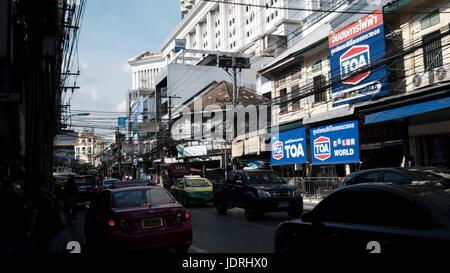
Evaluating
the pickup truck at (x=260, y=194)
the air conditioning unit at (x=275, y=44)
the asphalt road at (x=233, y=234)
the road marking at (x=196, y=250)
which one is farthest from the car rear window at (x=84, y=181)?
the air conditioning unit at (x=275, y=44)

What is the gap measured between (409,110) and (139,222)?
512 inches

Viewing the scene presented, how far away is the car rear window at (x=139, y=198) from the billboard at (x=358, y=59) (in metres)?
11.7

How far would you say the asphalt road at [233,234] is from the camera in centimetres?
989

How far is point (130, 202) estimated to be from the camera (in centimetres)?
905

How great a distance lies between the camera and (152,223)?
335 inches

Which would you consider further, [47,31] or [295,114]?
[295,114]

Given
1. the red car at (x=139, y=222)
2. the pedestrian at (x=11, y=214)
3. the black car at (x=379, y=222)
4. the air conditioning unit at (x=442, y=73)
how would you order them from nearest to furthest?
the black car at (x=379, y=222), the pedestrian at (x=11, y=214), the red car at (x=139, y=222), the air conditioning unit at (x=442, y=73)

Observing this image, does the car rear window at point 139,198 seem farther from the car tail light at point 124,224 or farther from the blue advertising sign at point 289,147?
the blue advertising sign at point 289,147

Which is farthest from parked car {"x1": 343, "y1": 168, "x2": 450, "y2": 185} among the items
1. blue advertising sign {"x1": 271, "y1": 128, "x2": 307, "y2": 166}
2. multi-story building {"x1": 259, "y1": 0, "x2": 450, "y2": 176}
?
blue advertising sign {"x1": 271, "y1": 128, "x2": 307, "y2": 166}

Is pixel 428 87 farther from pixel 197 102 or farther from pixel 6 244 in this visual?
pixel 197 102

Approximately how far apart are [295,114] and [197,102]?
25.5 meters

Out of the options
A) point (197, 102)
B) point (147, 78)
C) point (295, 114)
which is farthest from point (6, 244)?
point (147, 78)

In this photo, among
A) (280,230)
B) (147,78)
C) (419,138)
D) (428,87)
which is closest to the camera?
(280,230)
